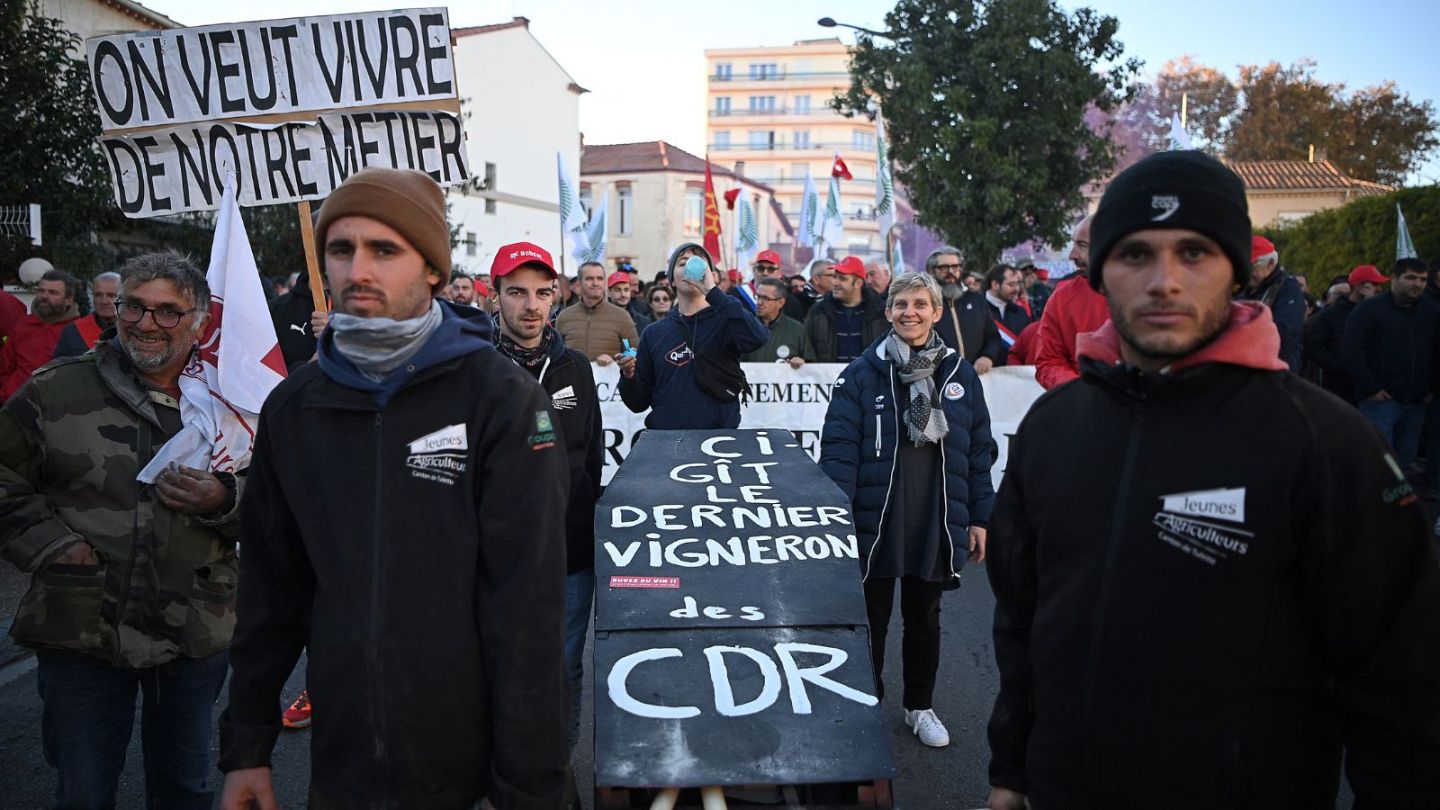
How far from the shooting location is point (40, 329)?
8.08m

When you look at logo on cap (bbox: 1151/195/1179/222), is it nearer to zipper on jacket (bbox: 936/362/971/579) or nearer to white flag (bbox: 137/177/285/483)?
white flag (bbox: 137/177/285/483)

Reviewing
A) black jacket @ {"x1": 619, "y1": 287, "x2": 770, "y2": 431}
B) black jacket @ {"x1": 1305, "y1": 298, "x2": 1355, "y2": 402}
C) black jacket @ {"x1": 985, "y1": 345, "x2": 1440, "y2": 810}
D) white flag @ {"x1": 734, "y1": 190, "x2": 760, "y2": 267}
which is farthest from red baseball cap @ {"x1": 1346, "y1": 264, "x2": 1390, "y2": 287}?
black jacket @ {"x1": 985, "y1": 345, "x2": 1440, "y2": 810}

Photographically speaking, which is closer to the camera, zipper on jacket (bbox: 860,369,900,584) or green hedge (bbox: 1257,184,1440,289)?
zipper on jacket (bbox: 860,369,900,584)

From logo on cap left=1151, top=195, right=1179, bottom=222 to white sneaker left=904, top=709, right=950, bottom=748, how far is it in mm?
3345

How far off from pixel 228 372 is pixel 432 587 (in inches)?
74.0

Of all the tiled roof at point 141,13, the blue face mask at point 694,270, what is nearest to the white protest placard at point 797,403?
the blue face mask at point 694,270

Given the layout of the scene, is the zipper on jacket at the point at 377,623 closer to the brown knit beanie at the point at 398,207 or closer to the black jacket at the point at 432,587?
the black jacket at the point at 432,587

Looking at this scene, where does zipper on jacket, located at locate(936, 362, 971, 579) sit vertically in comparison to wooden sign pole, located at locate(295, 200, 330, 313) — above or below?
below

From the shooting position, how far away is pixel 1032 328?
8773 mm

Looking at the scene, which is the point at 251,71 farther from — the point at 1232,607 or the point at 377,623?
the point at 1232,607

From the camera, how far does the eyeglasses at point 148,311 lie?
10.3ft

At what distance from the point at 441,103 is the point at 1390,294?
914 centimetres

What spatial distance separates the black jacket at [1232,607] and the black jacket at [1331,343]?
1062 cm

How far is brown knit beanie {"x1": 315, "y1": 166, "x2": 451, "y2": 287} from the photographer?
2.17m
